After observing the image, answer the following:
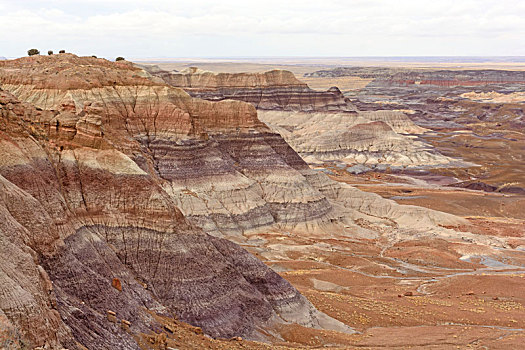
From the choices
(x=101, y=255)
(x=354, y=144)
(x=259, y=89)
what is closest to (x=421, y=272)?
(x=101, y=255)

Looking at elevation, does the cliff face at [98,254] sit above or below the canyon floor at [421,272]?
above

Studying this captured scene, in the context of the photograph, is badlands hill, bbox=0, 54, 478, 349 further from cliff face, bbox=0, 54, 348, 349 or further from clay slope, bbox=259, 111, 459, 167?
clay slope, bbox=259, 111, 459, 167

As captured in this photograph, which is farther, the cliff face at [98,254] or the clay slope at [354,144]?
the clay slope at [354,144]

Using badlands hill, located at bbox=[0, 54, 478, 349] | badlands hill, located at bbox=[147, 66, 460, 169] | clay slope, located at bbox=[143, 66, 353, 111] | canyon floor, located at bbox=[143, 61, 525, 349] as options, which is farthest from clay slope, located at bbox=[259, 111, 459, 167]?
badlands hill, located at bbox=[0, 54, 478, 349]

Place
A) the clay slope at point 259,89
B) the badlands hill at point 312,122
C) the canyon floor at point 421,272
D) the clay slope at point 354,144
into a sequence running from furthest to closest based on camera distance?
the clay slope at point 259,89 < the badlands hill at point 312,122 < the clay slope at point 354,144 < the canyon floor at point 421,272

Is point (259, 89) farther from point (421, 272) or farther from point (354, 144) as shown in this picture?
point (421, 272)

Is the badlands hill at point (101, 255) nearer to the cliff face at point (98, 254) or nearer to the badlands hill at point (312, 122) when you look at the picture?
the cliff face at point (98, 254)

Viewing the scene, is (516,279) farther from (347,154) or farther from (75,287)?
(347,154)

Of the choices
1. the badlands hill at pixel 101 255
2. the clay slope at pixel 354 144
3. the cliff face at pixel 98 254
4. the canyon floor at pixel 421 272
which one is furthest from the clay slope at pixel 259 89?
the cliff face at pixel 98 254
